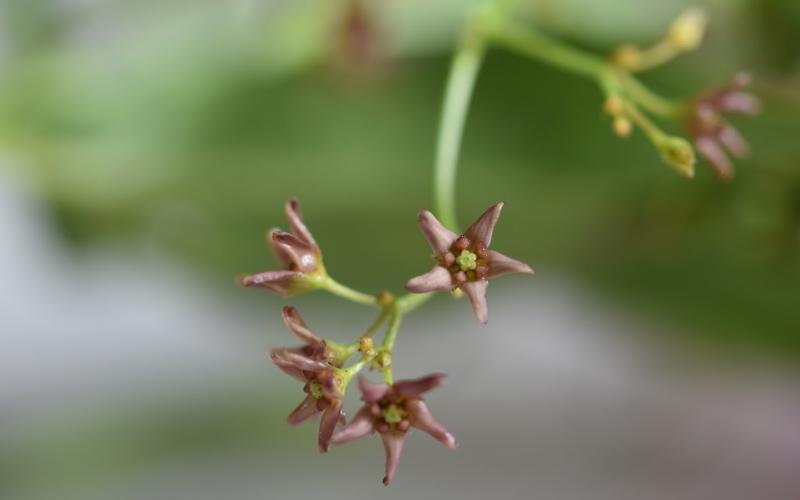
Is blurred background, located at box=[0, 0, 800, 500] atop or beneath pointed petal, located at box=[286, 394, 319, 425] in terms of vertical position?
atop

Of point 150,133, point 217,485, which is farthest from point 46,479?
point 150,133

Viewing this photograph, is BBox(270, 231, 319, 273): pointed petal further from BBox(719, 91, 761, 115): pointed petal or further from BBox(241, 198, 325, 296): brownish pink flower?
BBox(719, 91, 761, 115): pointed petal

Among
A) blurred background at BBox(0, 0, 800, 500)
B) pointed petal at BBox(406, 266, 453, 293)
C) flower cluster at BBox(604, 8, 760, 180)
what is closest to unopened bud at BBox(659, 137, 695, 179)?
flower cluster at BBox(604, 8, 760, 180)

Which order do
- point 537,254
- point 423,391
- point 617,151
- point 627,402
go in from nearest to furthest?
point 423,391 → point 617,151 → point 537,254 → point 627,402

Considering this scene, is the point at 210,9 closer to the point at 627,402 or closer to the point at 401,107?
the point at 401,107

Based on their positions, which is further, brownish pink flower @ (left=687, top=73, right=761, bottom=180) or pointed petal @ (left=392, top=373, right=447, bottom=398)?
brownish pink flower @ (left=687, top=73, right=761, bottom=180)

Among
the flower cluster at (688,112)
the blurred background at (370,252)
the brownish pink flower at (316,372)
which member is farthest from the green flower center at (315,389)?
the blurred background at (370,252)
